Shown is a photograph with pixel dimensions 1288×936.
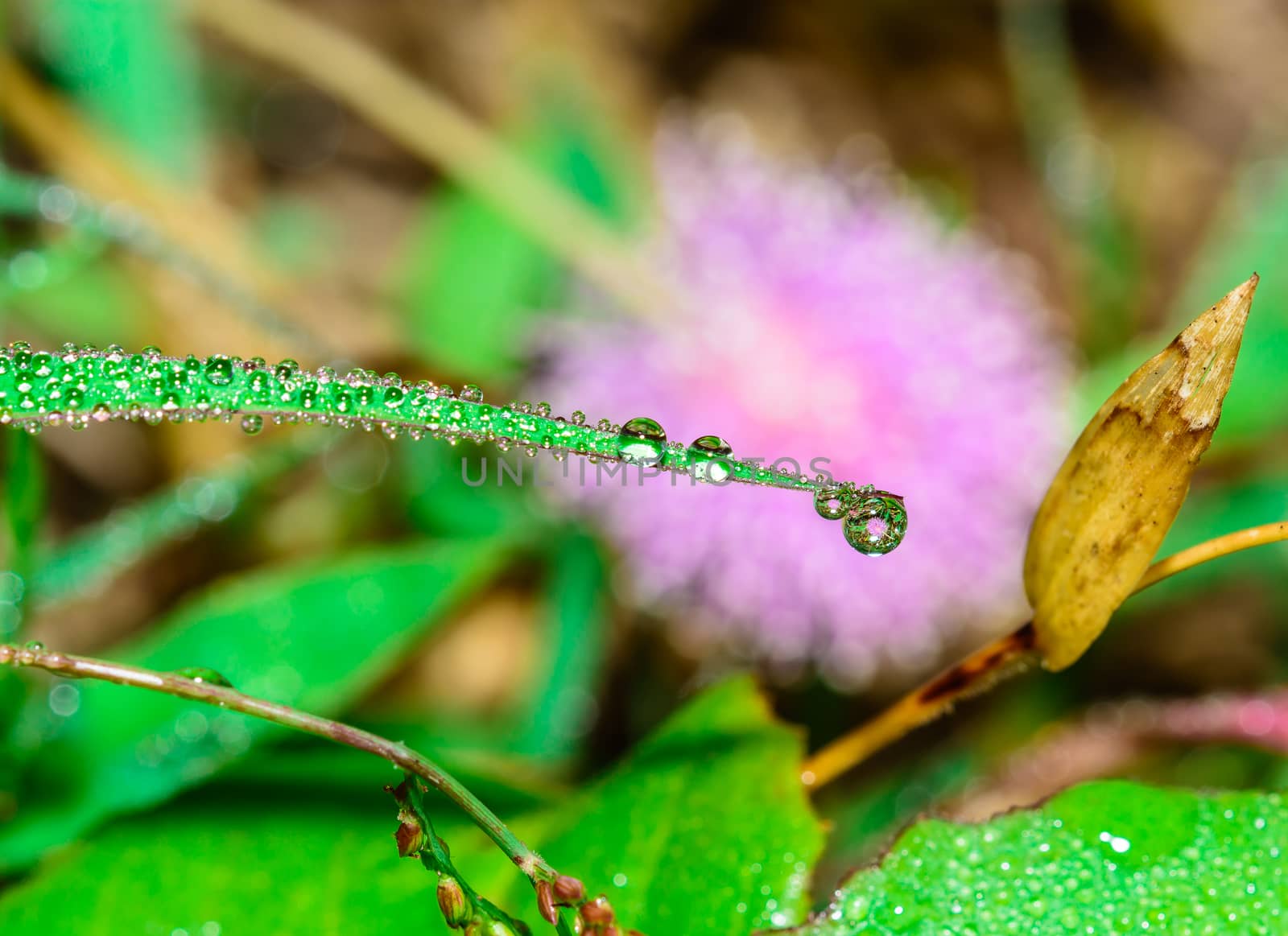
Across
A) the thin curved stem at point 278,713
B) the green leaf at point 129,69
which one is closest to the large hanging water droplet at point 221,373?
the thin curved stem at point 278,713

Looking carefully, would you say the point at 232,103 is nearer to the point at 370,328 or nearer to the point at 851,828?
the point at 370,328

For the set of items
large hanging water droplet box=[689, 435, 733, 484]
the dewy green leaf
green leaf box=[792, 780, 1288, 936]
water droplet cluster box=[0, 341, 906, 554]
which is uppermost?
the dewy green leaf

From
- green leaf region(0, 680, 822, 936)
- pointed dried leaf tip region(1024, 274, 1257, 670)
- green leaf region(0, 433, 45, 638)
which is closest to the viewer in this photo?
pointed dried leaf tip region(1024, 274, 1257, 670)

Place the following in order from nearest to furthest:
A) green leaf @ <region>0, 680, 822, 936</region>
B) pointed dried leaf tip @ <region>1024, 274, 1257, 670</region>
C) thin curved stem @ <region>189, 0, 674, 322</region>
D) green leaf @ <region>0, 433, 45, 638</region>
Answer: pointed dried leaf tip @ <region>1024, 274, 1257, 670</region>
green leaf @ <region>0, 680, 822, 936</region>
green leaf @ <region>0, 433, 45, 638</region>
thin curved stem @ <region>189, 0, 674, 322</region>

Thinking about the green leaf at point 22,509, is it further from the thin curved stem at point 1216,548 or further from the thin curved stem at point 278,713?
the thin curved stem at point 1216,548

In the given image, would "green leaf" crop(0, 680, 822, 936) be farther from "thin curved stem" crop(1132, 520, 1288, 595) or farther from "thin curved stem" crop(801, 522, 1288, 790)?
"thin curved stem" crop(1132, 520, 1288, 595)

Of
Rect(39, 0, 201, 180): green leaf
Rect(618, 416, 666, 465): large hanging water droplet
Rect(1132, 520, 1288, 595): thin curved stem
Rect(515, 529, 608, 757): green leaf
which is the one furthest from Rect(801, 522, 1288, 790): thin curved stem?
Rect(39, 0, 201, 180): green leaf

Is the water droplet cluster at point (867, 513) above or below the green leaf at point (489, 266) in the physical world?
below

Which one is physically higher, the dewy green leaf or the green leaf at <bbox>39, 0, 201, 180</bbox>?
the green leaf at <bbox>39, 0, 201, 180</bbox>

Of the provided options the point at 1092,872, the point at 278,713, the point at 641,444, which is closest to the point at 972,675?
the point at 1092,872
